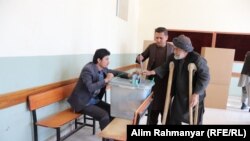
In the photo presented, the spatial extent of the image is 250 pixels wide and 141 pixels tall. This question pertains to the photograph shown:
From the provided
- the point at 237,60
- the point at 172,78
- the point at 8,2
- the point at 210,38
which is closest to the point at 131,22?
the point at 210,38

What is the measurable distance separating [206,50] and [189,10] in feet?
5.13

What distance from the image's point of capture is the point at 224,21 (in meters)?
6.09

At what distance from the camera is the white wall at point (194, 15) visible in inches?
237

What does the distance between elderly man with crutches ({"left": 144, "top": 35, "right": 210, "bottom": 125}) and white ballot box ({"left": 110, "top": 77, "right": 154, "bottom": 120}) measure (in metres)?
0.27

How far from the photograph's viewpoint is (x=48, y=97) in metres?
2.55

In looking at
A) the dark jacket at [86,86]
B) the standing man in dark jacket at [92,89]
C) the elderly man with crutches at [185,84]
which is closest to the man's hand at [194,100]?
the elderly man with crutches at [185,84]

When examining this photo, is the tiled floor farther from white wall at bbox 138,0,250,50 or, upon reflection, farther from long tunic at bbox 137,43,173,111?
white wall at bbox 138,0,250,50

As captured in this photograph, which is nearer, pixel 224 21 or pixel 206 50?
pixel 206 50

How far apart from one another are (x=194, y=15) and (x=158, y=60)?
3.42 metres

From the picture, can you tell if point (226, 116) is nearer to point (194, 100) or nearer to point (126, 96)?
point (194, 100)

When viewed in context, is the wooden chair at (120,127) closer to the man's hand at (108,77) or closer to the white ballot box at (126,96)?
the white ballot box at (126,96)

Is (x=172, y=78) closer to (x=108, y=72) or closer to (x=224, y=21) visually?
(x=108, y=72)

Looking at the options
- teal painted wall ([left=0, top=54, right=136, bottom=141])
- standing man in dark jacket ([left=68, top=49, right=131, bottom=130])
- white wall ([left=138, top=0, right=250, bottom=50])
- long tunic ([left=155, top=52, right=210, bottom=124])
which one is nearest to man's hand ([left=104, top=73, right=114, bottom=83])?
standing man in dark jacket ([left=68, top=49, right=131, bottom=130])

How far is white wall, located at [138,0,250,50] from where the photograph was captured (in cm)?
602
